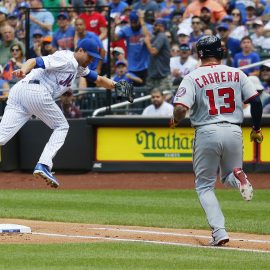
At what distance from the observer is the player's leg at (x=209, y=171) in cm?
889

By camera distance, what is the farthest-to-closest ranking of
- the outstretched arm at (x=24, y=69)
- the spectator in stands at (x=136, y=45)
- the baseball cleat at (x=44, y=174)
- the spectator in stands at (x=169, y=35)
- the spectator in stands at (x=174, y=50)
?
1. the spectator in stands at (x=169, y=35)
2. the spectator in stands at (x=174, y=50)
3. the spectator in stands at (x=136, y=45)
4. the baseball cleat at (x=44, y=174)
5. the outstretched arm at (x=24, y=69)

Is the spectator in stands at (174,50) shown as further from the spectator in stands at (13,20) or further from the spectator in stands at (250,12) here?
the spectator in stands at (13,20)

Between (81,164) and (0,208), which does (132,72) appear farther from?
(0,208)

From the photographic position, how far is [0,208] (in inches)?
489

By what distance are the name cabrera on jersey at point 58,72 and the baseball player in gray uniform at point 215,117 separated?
2.35 m

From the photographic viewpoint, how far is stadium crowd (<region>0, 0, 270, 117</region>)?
60.7 feet

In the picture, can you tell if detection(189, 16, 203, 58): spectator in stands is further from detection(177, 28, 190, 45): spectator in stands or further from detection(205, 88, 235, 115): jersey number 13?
detection(205, 88, 235, 115): jersey number 13

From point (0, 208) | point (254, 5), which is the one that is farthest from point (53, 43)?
point (0, 208)

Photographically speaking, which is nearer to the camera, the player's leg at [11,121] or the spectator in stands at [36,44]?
the player's leg at [11,121]

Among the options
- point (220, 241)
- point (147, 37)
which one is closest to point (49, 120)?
point (220, 241)

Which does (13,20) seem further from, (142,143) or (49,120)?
(49,120)

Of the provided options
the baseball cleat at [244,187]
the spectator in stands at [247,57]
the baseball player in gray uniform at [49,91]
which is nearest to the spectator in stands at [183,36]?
the spectator in stands at [247,57]

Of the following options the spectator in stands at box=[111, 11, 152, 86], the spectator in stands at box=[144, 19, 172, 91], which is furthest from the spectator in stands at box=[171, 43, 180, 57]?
the spectator in stands at box=[144, 19, 172, 91]

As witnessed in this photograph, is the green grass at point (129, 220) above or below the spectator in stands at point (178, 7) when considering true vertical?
below
